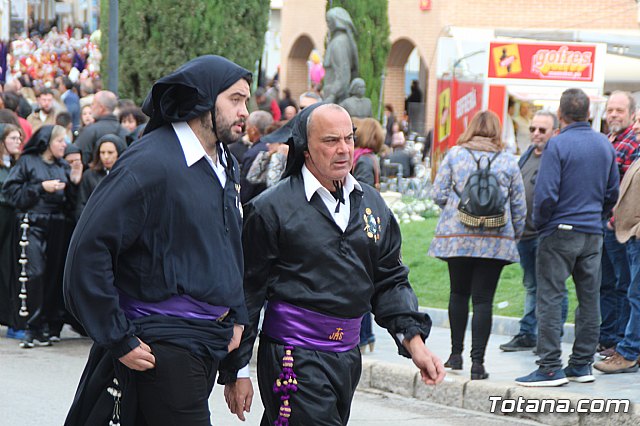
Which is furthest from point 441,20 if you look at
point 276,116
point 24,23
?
point 24,23

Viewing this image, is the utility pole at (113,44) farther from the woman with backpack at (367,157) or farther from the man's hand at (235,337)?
the man's hand at (235,337)

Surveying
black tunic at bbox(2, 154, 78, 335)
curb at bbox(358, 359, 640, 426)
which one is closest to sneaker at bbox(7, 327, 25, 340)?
black tunic at bbox(2, 154, 78, 335)

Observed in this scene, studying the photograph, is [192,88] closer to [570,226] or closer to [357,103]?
[570,226]

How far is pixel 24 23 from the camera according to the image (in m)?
50.8

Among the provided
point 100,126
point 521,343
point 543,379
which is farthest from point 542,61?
point 543,379

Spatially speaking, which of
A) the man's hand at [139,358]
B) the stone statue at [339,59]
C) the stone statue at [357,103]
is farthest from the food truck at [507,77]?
the man's hand at [139,358]

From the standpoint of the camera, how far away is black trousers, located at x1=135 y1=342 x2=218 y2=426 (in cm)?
411

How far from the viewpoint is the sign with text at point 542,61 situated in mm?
19344

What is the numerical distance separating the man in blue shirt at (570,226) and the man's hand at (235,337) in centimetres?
425

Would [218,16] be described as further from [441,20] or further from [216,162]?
[441,20]

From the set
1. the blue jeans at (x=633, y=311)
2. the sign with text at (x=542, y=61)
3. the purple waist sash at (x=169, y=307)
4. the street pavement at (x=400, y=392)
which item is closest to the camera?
the purple waist sash at (x=169, y=307)

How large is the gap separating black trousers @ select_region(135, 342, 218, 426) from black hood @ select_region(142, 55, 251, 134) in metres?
0.83

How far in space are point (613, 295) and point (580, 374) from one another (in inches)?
50.0

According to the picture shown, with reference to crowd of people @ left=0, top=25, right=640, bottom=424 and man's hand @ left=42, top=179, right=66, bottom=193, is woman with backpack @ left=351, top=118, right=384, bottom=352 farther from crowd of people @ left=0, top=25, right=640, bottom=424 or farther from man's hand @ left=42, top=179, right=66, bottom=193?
crowd of people @ left=0, top=25, right=640, bottom=424
